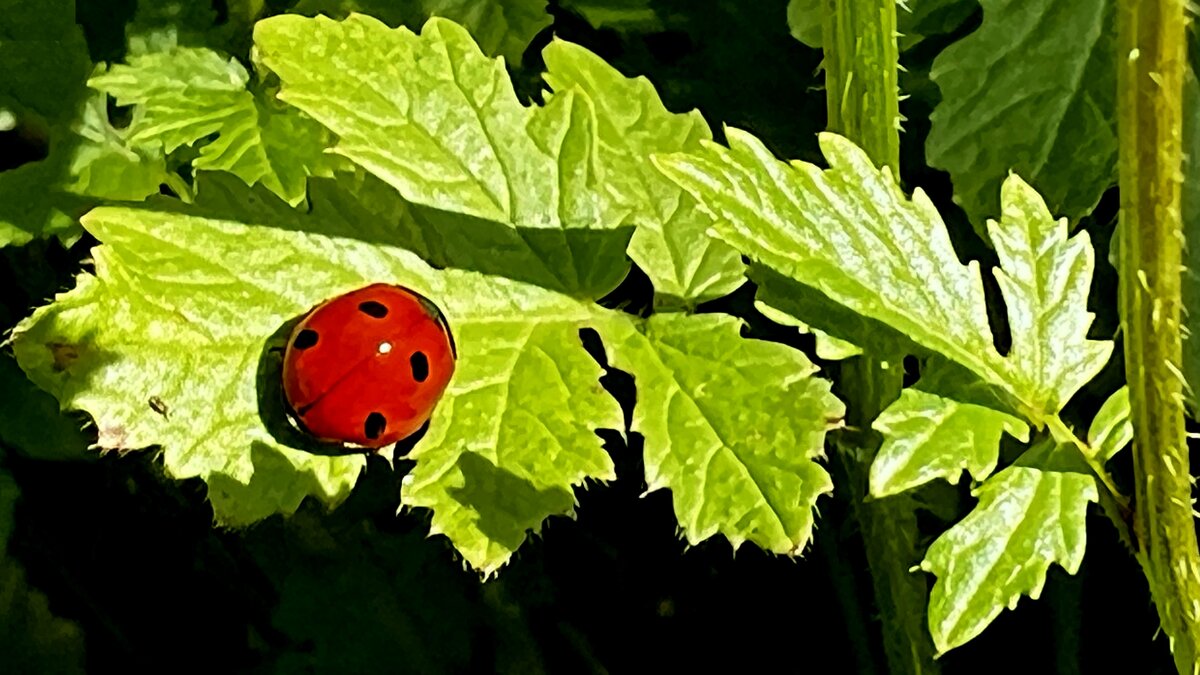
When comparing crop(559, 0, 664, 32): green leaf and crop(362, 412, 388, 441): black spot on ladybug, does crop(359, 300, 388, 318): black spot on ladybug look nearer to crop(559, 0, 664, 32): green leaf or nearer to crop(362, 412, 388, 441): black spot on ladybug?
crop(362, 412, 388, 441): black spot on ladybug

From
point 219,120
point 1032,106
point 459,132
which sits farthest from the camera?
point 219,120

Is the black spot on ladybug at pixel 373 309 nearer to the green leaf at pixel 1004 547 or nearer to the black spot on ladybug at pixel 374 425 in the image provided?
the black spot on ladybug at pixel 374 425

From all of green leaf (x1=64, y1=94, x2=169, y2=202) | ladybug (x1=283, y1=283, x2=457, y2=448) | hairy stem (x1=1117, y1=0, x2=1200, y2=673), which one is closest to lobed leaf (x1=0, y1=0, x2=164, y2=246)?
green leaf (x1=64, y1=94, x2=169, y2=202)

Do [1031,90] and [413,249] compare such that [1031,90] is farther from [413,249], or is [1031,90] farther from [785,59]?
[413,249]

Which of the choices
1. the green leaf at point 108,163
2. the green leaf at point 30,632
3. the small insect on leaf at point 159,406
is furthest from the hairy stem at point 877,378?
the green leaf at point 30,632

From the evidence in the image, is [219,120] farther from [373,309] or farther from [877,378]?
[877,378]

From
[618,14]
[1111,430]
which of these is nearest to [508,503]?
[1111,430]
